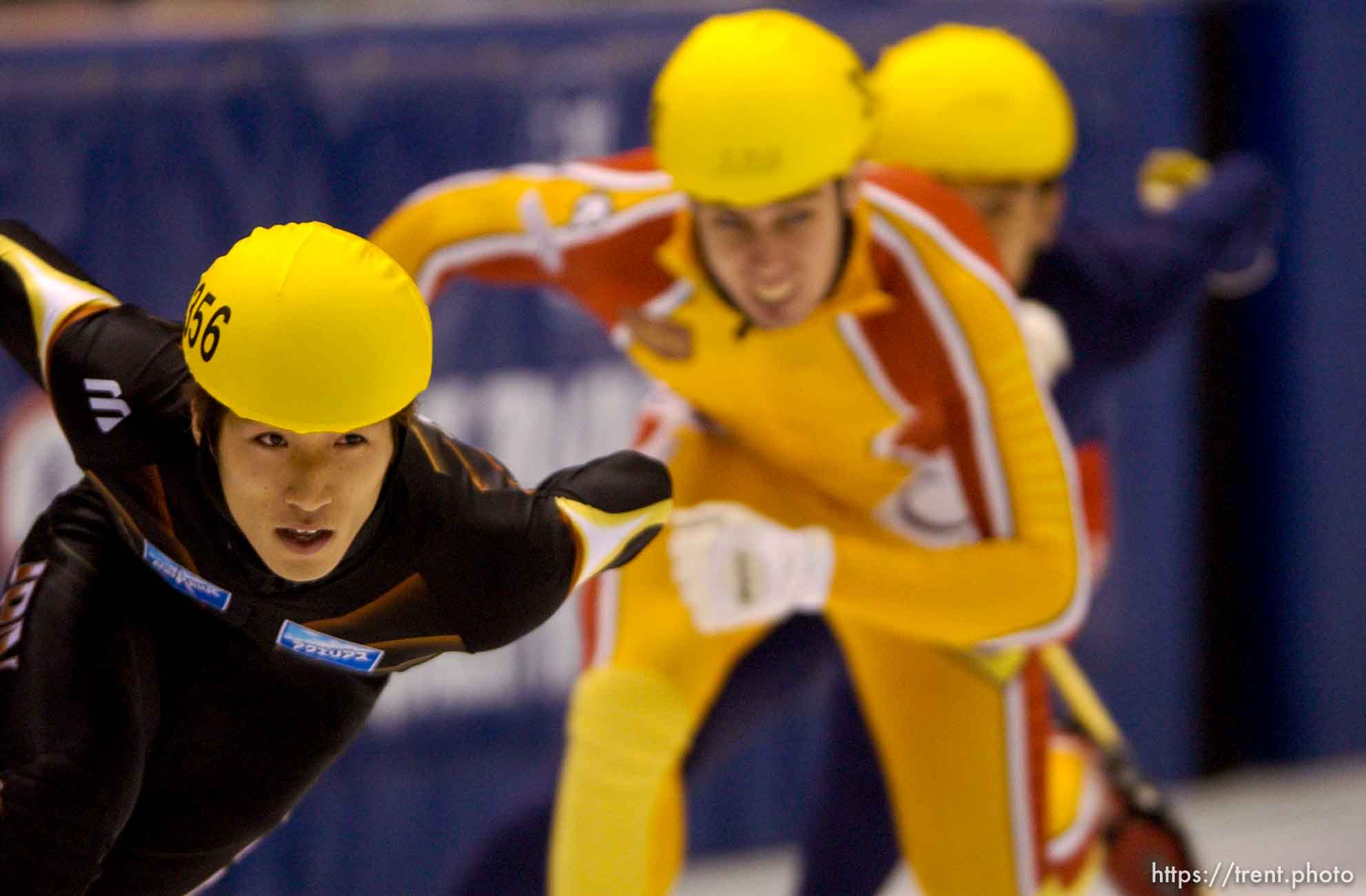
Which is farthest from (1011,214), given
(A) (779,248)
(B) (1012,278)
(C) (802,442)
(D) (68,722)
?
(D) (68,722)

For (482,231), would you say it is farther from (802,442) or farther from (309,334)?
(309,334)

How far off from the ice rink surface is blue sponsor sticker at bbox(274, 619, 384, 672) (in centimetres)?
198

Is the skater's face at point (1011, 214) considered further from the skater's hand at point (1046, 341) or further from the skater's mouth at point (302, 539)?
the skater's mouth at point (302, 539)

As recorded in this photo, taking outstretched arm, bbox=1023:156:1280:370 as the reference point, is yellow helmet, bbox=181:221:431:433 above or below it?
above

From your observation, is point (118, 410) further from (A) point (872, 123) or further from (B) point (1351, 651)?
(B) point (1351, 651)

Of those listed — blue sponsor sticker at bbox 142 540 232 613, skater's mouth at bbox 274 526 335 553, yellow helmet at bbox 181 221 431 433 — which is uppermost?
yellow helmet at bbox 181 221 431 433

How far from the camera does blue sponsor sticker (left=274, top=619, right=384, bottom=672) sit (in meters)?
2.40

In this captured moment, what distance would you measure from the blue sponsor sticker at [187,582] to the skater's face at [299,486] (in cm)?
Answer: 16

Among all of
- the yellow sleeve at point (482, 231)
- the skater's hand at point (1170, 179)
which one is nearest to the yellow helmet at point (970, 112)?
the skater's hand at point (1170, 179)

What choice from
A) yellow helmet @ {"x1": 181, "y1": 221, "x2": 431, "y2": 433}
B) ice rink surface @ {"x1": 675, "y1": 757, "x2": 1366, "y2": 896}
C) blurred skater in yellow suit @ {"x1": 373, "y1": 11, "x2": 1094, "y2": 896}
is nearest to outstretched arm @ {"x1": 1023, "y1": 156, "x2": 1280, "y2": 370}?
blurred skater in yellow suit @ {"x1": 373, "y1": 11, "x2": 1094, "y2": 896}

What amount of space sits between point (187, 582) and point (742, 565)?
74 cm

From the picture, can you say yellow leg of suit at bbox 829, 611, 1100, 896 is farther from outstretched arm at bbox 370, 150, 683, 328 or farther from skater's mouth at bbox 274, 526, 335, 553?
skater's mouth at bbox 274, 526, 335, 553

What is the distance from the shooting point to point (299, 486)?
2.15 metres

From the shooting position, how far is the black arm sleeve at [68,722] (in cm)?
219
